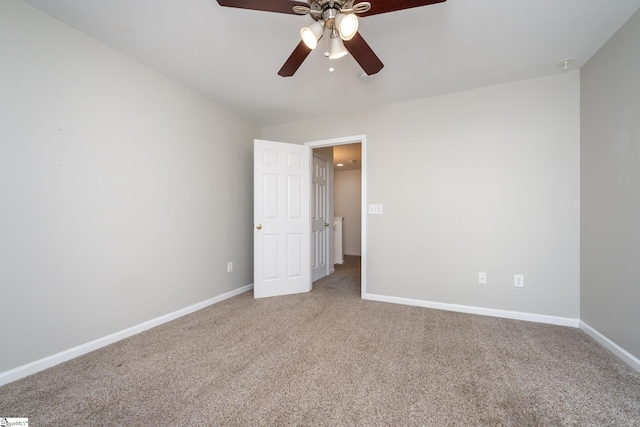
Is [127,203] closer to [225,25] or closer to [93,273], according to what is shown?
[93,273]

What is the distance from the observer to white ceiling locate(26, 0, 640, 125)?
1671 mm

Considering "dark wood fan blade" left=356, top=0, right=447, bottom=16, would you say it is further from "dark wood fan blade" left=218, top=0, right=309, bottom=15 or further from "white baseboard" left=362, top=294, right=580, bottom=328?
"white baseboard" left=362, top=294, right=580, bottom=328

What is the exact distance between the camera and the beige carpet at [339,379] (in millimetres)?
1294

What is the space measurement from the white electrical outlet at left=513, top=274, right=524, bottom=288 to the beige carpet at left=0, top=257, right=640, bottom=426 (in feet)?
1.20

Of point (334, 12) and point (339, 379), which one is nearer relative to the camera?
point (334, 12)

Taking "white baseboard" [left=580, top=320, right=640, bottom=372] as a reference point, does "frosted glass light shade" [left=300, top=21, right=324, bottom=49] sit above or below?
above

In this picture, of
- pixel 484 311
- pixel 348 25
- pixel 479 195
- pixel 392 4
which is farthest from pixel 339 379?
pixel 479 195

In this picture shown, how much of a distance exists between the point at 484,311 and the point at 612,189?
149cm

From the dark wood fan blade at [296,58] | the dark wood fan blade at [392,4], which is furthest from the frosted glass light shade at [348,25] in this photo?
the dark wood fan blade at [296,58]

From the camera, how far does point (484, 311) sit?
8.63 ft

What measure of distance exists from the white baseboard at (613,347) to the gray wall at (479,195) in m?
0.20

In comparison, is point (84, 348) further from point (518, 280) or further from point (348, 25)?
point (518, 280)

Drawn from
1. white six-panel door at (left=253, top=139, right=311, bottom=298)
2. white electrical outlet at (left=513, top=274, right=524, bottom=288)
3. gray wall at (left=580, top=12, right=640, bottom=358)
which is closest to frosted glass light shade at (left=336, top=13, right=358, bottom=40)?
gray wall at (left=580, top=12, right=640, bottom=358)

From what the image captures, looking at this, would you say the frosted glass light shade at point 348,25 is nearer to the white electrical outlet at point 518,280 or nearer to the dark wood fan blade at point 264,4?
the dark wood fan blade at point 264,4
